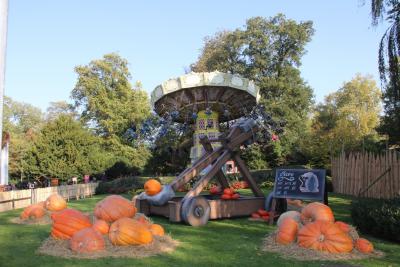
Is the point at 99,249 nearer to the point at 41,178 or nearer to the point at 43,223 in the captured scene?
the point at 43,223

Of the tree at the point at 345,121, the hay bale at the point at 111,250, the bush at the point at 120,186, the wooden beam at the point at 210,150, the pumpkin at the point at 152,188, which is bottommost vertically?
the bush at the point at 120,186

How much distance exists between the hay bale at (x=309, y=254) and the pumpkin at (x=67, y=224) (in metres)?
3.44

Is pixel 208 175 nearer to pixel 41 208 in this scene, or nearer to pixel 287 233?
pixel 287 233

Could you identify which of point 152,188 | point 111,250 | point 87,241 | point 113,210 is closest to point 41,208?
point 152,188

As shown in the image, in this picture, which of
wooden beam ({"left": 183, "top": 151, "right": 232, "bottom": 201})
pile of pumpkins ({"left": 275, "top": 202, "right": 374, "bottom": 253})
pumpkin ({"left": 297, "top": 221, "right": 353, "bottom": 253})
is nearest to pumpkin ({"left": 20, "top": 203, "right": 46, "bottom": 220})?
wooden beam ({"left": 183, "top": 151, "right": 232, "bottom": 201})

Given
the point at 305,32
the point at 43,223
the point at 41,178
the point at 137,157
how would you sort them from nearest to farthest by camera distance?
1. the point at 43,223
2. the point at 41,178
3. the point at 305,32
4. the point at 137,157

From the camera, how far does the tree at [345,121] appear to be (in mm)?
42312

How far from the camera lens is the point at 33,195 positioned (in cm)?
1730

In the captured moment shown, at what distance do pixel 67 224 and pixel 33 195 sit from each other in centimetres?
1033

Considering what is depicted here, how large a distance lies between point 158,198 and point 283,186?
332 cm

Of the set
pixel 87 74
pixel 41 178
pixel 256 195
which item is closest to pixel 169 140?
pixel 41 178

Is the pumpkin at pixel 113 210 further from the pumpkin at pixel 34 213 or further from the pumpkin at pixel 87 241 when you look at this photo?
the pumpkin at pixel 34 213

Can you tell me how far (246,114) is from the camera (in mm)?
19922

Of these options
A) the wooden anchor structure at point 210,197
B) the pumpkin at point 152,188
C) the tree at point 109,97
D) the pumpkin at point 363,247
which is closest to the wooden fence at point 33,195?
the wooden anchor structure at point 210,197
